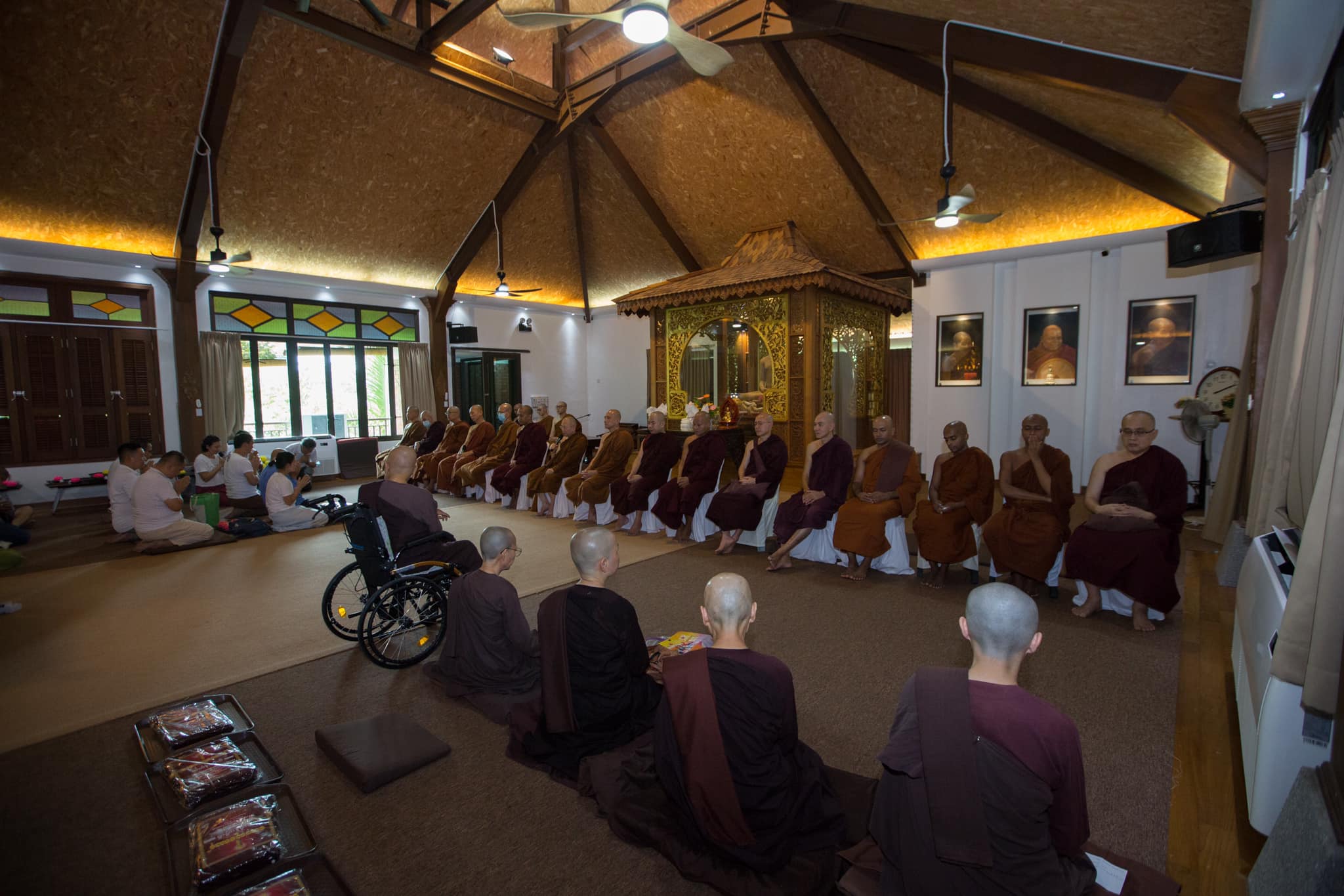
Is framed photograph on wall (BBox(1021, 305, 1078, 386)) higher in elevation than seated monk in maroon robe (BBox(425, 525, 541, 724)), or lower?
higher

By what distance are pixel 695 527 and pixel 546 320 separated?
9.36m

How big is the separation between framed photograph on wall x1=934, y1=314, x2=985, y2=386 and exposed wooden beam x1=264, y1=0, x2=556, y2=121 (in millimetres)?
6909

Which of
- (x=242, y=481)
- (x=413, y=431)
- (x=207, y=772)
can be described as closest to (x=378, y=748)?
(x=207, y=772)

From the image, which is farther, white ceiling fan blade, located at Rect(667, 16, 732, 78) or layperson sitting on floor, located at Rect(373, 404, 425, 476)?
layperson sitting on floor, located at Rect(373, 404, 425, 476)

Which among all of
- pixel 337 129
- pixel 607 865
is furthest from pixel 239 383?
pixel 607 865

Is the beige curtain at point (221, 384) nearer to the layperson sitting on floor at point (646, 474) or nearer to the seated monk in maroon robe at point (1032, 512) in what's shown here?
the layperson sitting on floor at point (646, 474)

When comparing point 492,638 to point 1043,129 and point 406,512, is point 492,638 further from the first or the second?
point 1043,129

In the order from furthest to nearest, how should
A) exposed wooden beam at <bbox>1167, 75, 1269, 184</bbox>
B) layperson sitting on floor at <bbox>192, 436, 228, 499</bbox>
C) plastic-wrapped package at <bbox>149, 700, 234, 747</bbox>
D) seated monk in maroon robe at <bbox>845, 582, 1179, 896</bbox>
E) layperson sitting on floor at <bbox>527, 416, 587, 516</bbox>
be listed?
layperson sitting on floor at <bbox>527, 416, 587, 516</bbox> → layperson sitting on floor at <bbox>192, 436, 228, 499</bbox> → exposed wooden beam at <bbox>1167, 75, 1269, 184</bbox> → plastic-wrapped package at <bbox>149, 700, 234, 747</bbox> → seated monk in maroon robe at <bbox>845, 582, 1179, 896</bbox>

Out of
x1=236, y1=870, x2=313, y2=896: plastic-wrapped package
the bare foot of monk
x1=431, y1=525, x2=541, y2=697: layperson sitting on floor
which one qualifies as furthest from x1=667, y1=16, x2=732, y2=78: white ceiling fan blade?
x1=236, y1=870, x2=313, y2=896: plastic-wrapped package

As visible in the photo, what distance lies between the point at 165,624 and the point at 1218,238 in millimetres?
8039

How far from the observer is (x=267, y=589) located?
197 inches

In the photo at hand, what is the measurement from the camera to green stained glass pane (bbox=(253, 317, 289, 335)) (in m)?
10.5

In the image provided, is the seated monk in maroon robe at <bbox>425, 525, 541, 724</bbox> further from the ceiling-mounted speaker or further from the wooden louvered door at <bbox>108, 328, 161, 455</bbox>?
the wooden louvered door at <bbox>108, 328, 161, 455</bbox>

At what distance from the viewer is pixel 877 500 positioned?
5.11 meters
